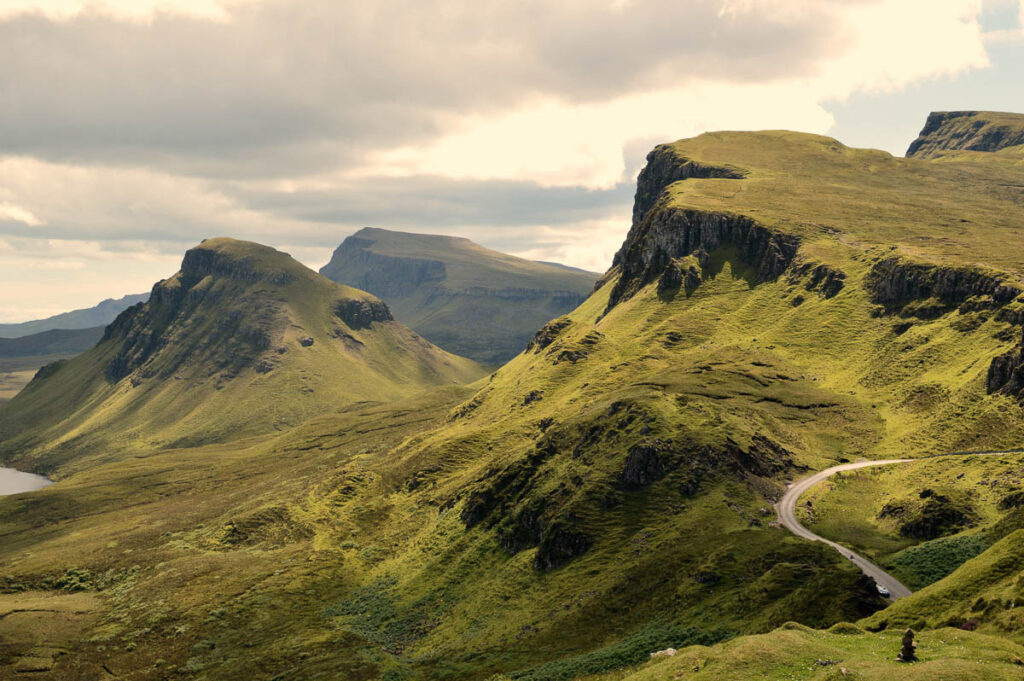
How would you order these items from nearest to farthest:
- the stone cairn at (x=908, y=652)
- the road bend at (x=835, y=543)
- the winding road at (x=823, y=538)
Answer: the stone cairn at (x=908, y=652) → the winding road at (x=823, y=538) → the road bend at (x=835, y=543)

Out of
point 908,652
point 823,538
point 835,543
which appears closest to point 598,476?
point 823,538

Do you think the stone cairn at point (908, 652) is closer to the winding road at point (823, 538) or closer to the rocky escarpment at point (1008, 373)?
the winding road at point (823, 538)

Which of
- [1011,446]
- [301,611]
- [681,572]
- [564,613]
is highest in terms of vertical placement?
[1011,446]

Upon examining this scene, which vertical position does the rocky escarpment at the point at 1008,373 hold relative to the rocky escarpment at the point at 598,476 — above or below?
above

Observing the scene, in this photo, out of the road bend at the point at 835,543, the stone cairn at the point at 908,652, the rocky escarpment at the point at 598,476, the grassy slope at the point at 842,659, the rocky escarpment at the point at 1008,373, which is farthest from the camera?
the rocky escarpment at the point at 1008,373

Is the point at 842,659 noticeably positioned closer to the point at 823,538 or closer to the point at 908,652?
the point at 908,652

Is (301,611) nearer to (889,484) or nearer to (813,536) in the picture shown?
(813,536)

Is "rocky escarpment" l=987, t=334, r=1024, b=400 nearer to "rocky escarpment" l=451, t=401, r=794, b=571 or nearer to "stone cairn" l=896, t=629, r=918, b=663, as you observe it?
"rocky escarpment" l=451, t=401, r=794, b=571

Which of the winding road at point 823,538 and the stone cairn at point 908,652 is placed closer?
the stone cairn at point 908,652

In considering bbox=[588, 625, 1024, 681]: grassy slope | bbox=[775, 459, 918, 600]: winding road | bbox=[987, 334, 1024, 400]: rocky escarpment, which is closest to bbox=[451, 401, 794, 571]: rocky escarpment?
bbox=[775, 459, 918, 600]: winding road

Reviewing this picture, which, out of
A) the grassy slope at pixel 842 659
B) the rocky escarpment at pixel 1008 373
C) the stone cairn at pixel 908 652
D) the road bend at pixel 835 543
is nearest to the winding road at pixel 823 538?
the road bend at pixel 835 543

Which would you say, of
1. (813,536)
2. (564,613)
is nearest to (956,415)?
(813,536)
